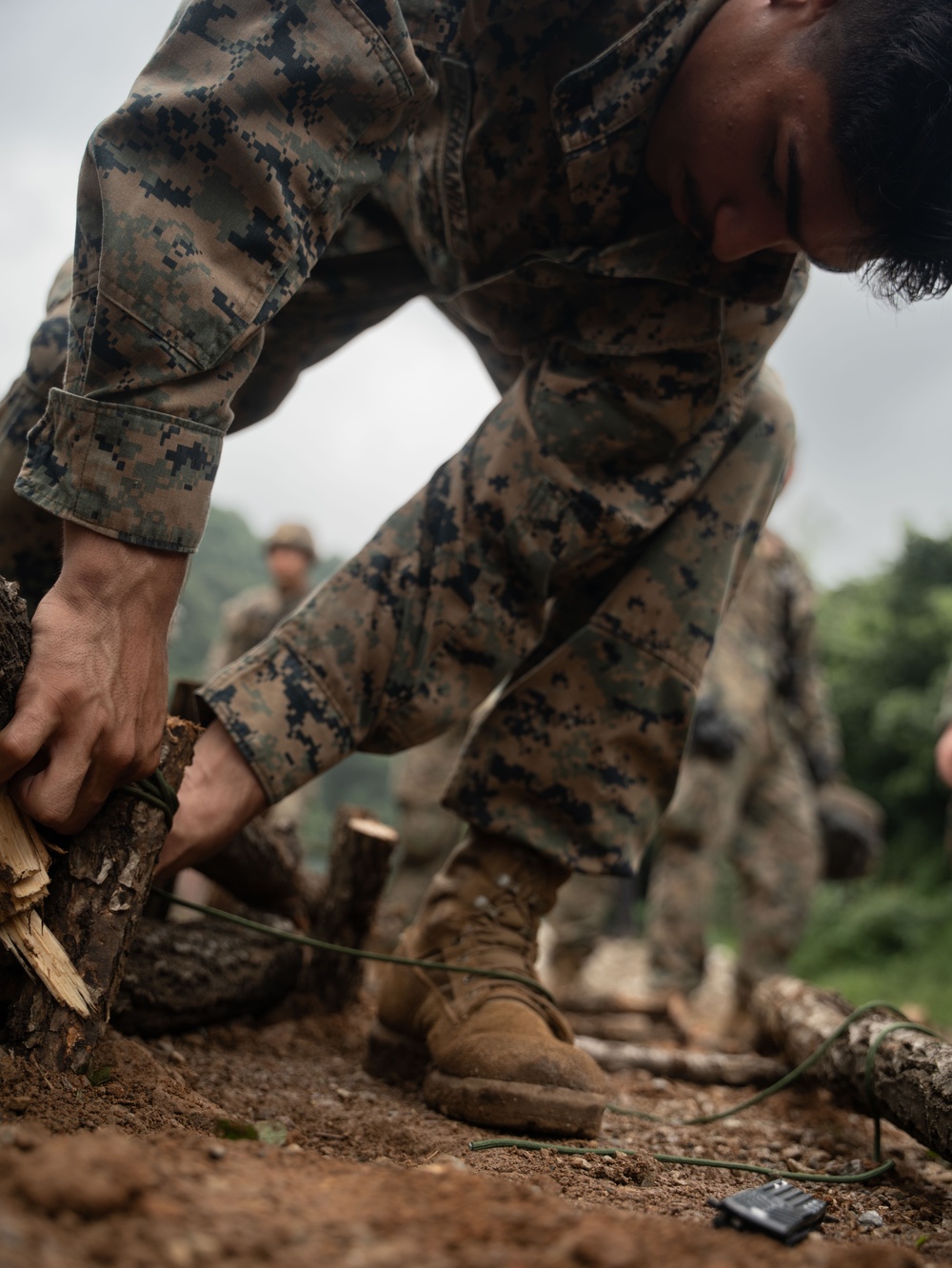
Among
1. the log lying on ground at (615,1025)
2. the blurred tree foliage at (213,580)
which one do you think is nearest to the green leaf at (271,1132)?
the log lying on ground at (615,1025)

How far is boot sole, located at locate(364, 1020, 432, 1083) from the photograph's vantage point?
1.92 metres

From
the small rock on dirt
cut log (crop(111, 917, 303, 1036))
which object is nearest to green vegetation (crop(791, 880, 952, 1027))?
cut log (crop(111, 917, 303, 1036))

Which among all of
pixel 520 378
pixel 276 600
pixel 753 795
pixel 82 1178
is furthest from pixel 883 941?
pixel 82 1178

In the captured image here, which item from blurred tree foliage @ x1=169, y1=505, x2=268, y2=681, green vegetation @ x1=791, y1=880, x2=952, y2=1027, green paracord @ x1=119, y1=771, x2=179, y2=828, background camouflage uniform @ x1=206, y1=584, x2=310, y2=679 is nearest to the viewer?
green paracord @ x1=119, y1=771, x2=179, y2=828

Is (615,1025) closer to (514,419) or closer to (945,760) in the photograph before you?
(945,760)

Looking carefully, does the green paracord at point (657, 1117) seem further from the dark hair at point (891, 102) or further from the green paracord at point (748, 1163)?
the dark hair at point (891, 102)

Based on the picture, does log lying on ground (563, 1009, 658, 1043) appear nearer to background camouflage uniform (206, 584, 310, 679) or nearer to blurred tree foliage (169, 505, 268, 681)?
background camouflage uniform (206, 584, 310, 679)

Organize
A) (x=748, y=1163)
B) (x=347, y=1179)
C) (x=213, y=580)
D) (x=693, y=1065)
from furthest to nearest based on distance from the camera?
(x=213, y=580)
(x=693, y=1065)
(x=748, y=1163)
(x=347, y=1179)

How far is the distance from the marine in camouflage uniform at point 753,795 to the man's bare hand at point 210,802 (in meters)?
3.57

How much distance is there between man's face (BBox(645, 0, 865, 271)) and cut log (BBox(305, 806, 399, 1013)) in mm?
1505

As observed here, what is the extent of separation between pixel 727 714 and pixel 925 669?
9.45m

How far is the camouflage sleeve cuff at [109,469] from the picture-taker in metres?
1.30

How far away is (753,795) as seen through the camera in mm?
5562

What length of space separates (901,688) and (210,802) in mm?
12982
